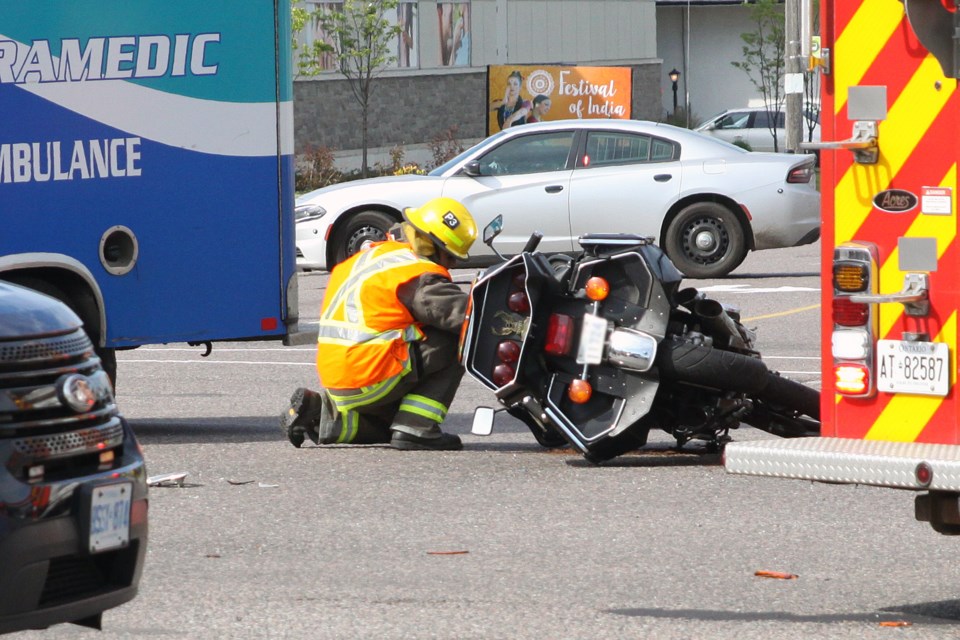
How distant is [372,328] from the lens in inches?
356

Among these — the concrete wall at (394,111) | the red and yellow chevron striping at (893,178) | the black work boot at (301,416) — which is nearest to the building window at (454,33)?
the concrete wall at (394,111)

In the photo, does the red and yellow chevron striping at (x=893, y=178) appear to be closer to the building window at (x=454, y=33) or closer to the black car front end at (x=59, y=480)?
the black car front end at (x=59, y=480)

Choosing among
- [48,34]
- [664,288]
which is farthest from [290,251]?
[664,288]

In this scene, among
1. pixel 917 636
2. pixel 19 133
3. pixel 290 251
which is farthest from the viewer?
pixel 290 251

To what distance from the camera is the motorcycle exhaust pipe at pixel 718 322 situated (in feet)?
27.6

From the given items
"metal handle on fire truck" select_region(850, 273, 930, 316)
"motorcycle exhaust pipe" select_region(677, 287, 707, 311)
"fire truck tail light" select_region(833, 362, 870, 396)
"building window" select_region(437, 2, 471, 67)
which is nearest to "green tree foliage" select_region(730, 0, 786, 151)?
"building window" select_region(437, 2, 471, 67)

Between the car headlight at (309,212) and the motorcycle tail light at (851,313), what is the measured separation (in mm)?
13152

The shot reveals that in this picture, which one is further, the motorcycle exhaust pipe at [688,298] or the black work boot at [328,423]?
the black work boot at [328,423]

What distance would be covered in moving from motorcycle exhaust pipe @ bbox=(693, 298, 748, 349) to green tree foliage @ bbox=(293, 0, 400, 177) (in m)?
26.8

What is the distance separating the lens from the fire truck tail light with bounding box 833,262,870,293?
5.48 meters

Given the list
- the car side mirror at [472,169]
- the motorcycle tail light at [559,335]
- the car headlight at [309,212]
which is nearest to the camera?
the motorcycle tail light at [559,335]

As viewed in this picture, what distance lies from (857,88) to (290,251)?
5.09m

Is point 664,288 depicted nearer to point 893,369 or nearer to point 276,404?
point 893,369

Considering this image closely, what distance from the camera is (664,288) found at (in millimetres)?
8242
